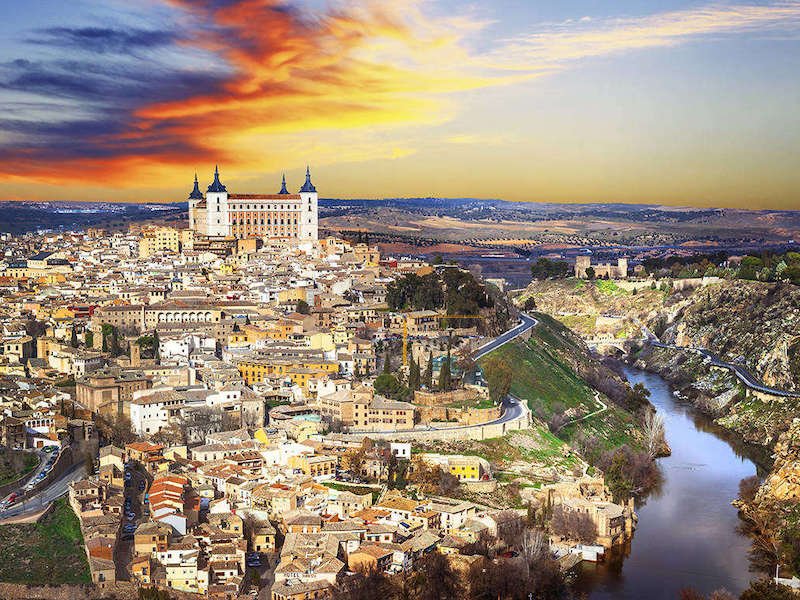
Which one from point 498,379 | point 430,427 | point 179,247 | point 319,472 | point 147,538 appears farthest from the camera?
point 179,247

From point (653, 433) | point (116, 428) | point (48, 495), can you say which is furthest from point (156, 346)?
point (653, 433)

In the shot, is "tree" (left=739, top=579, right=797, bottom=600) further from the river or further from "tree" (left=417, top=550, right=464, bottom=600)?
"tree" (left=417, top=550, right=464, bottom=600)

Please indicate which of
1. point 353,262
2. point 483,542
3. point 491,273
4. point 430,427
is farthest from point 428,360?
point 491,273

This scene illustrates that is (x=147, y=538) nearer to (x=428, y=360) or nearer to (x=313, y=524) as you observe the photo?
(x=313, y=524)

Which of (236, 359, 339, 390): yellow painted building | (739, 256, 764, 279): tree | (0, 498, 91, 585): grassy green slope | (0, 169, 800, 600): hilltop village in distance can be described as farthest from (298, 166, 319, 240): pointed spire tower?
(0, 498, 91, 585): grassy green slope

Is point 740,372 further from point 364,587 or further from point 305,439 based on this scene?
point 364,587
